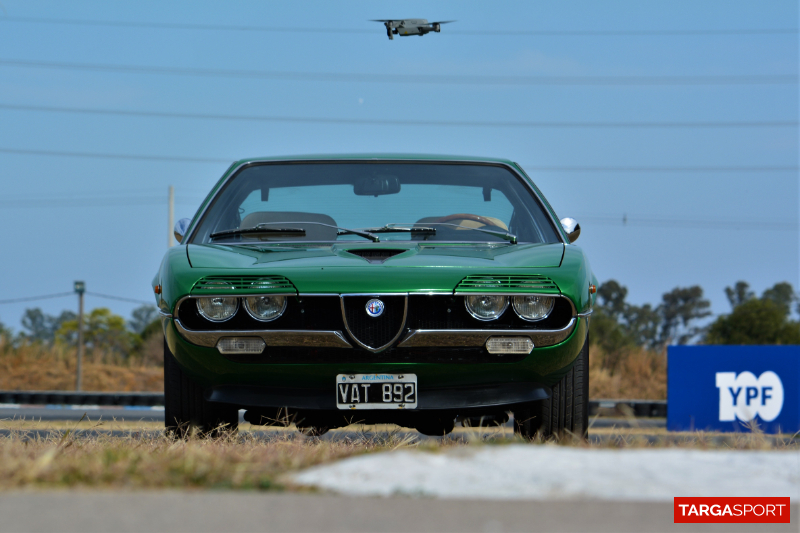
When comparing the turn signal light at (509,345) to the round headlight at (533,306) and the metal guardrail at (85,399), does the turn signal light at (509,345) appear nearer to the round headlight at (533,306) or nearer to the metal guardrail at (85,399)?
the round headlight at (533,306)

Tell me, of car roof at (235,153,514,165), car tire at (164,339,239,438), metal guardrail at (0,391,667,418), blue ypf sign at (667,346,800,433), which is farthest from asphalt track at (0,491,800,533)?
metal guardrail at (0,391,667,418)

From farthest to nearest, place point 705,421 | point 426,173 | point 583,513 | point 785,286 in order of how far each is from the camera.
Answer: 1. point 785,286
2. point 705,421
3. point 426,173
4. point 583,513

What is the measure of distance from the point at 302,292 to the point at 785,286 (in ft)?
160

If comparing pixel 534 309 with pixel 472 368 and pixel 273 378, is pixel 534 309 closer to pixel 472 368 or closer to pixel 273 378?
pixel 472 368

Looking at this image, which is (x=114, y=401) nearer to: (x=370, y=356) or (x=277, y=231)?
(x=277, y=231)

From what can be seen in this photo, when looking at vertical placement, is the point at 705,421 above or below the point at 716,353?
below

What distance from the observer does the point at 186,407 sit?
420cm

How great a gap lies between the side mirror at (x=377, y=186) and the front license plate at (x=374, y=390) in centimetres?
159

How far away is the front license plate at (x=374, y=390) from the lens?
3.90m

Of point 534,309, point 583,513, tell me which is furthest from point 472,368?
point 583,513

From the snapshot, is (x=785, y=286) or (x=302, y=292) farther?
(x=785, y=286)

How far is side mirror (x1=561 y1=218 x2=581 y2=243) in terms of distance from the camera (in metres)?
5.05

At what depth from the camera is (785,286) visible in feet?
158

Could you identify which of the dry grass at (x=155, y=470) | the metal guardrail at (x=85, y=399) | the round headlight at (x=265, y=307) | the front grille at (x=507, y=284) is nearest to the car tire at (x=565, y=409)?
the front grille at (x=507, y=284)
